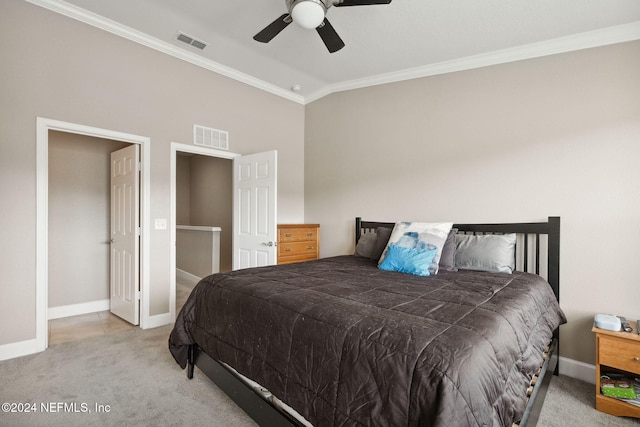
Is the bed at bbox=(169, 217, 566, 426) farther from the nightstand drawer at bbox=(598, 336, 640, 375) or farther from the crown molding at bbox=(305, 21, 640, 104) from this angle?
the crown molding at bbox=(305, 21, 640, 104)

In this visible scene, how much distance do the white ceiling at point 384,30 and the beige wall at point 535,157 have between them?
0.15m

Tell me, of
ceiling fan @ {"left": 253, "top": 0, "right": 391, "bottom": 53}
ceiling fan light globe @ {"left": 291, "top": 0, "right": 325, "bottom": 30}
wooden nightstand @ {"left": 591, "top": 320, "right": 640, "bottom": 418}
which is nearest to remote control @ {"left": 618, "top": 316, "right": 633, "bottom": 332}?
wooden nightstand @ {"left": 591, "top": 320, "right": 640, "bottom": 418}

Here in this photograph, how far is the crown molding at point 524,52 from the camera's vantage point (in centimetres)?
237

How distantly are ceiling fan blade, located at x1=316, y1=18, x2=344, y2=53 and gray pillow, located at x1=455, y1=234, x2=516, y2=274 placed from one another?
2.02m

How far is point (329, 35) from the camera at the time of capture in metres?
2.32

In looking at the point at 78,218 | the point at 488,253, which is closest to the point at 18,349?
the point at 78,218

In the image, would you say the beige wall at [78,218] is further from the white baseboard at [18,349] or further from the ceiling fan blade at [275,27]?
the ceiling fan blade at [275,27]

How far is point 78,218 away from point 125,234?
0.93m

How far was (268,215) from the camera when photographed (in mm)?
3518

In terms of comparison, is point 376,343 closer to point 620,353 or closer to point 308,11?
point 620,353

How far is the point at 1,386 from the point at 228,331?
5.90 ft

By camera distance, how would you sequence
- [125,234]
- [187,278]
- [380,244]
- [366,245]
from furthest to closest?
[187,278] < [125,234] < [366,245] < [380,244]

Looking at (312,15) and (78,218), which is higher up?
(312,15)

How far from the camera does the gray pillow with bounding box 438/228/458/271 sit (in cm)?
258
